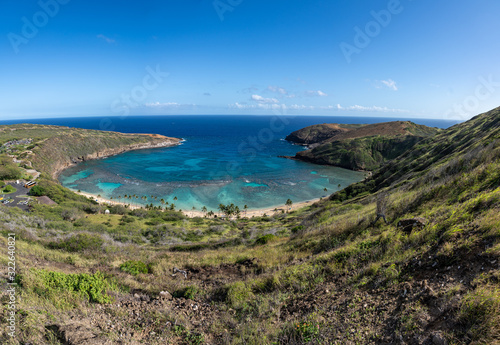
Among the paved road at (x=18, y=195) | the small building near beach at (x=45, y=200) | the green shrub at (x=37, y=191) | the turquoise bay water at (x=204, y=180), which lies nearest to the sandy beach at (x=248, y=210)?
the turquoise bay water at (x=204, y=180)

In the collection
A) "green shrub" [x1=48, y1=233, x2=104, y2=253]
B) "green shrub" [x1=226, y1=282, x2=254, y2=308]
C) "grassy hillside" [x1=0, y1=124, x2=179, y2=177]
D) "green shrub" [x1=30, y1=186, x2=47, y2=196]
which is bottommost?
"green shrub" [x1=30, y1=186, x2=47, y2=196]

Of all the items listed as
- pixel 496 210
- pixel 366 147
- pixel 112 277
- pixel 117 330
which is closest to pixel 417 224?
pixel 496 210

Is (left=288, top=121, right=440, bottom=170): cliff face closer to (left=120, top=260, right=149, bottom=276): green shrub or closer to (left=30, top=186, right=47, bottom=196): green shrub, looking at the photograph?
(left=30, top=186, right=47, bottom=196): green shrub

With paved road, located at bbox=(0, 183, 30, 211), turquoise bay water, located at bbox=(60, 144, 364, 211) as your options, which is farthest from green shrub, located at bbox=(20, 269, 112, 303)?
turquoise bay water, located at bbox=(60, 144, 364, 211)

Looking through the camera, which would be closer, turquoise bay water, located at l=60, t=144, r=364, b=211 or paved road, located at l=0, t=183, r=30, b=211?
paved road, located at l=0, t=183, r=30, b=211

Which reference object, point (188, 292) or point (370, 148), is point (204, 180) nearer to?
point (188, 292)

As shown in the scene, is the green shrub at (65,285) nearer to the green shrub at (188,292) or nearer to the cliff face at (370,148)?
the green shrub at (188,292)

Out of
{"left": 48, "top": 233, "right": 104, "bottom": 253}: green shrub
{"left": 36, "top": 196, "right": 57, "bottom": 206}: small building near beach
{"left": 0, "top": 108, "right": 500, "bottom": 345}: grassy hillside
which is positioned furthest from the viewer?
{"left": 36, "top": 196, "right": 57, "bottom": 206}: small building near beach
